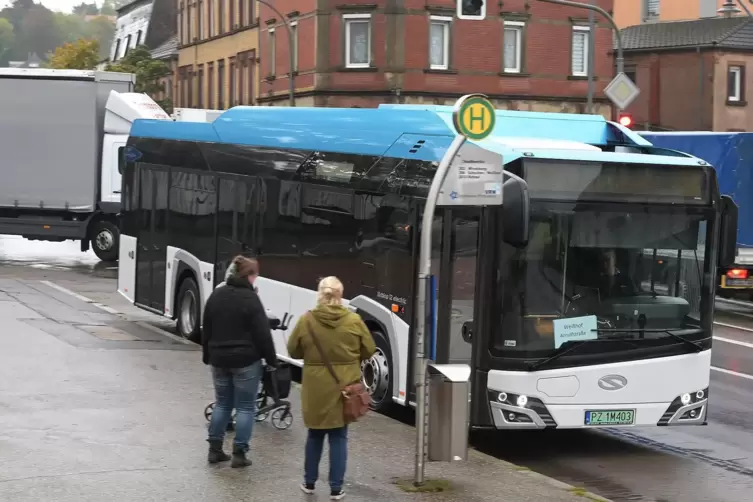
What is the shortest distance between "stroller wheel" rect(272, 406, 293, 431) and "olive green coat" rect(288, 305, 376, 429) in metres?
2.79

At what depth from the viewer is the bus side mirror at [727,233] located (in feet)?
39.9

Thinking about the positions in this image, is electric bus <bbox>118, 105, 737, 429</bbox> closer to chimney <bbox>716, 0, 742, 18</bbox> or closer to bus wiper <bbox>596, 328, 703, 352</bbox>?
bus wiper <bbox>596, 328, 703, 352</bbox>

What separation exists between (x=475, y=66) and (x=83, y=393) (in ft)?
129

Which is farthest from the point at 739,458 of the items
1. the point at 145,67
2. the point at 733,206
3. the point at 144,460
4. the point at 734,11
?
the point at 145,67

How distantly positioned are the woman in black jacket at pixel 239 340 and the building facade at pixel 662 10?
5855 centimetres

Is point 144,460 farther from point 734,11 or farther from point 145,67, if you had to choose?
point 145,67

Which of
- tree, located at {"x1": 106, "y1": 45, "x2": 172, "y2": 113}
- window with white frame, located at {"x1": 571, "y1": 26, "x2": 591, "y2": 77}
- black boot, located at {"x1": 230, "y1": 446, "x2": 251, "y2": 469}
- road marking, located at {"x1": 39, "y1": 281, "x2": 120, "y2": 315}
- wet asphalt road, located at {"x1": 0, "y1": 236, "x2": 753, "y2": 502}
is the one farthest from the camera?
tree, located at {"x1": 106, "y1": 45, "x2": 172, "y2": 113}

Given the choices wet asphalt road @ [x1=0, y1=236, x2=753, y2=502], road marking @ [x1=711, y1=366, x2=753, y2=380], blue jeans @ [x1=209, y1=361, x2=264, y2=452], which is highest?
blue jeans @ [x1=209, y1=361, x2=264, y2=452]

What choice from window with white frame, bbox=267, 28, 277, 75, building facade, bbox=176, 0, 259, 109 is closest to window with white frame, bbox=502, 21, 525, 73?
window with white frame, bbox=267, 28, 277, 75

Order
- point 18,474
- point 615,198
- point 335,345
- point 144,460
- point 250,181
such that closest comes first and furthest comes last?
point 335,345
point 18,474
point 144,460
point 615,198
point 250,181

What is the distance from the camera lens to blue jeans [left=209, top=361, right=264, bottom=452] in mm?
9961

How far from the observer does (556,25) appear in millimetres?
52562

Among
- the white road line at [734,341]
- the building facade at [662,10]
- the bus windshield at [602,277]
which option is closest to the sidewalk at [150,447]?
the bus windshield at [602,277]

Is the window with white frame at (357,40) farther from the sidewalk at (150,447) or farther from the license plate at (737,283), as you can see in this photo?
the sidewalk at (150,447)
